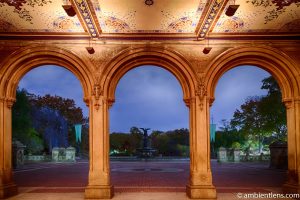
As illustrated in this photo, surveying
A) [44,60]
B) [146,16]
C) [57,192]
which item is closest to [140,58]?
[146,16]

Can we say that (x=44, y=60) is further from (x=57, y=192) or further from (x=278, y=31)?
(x=278, y=31)

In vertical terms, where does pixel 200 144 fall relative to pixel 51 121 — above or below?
below

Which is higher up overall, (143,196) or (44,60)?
(44,60)

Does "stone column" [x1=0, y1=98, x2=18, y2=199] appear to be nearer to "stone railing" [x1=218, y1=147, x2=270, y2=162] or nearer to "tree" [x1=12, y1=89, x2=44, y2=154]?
"tree" [x1=12, y1=89, x2=44, y2=154]

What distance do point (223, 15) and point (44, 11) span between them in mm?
4209

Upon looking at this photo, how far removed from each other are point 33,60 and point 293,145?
7693 millimetres

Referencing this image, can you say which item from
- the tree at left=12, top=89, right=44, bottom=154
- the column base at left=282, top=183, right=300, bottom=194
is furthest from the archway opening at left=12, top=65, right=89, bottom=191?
the column base at left=282, top=183, right=300, bottom=194

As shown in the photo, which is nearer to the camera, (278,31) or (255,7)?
(255,7)

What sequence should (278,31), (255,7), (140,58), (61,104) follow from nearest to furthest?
(255,7) → (278,31) → (140,58) → (61,104)

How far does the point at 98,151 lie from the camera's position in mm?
9953

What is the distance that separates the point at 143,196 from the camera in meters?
9.81

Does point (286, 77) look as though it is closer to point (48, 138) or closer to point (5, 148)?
point (5, 148)

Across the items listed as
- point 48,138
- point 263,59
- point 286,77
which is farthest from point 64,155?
point 286,77

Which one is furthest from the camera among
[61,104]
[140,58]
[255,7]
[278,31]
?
[61,104]
